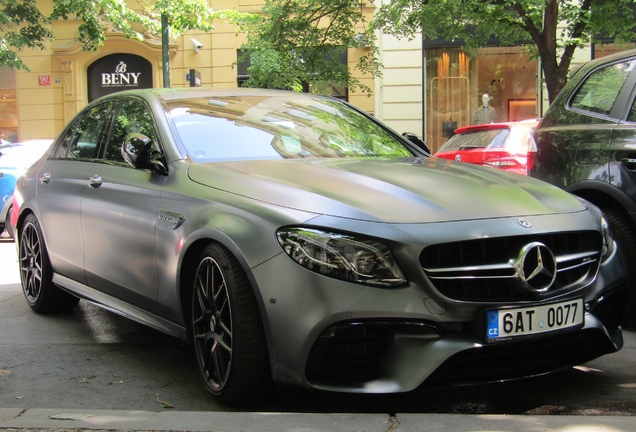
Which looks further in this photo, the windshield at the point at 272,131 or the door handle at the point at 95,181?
the door handle at the point at 95,181

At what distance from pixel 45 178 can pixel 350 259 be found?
3.42m

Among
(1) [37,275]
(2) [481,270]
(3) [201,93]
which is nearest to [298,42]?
(1) [37,275]

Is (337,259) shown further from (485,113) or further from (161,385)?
(485,113)

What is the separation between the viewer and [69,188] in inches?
216

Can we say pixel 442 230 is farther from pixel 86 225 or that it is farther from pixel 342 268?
pixel 86 225

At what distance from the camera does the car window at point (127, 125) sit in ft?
15.9

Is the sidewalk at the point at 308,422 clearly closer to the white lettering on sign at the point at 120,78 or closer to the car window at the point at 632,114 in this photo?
the car window at the point at 632,114

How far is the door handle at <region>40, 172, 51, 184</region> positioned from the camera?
5905 mm

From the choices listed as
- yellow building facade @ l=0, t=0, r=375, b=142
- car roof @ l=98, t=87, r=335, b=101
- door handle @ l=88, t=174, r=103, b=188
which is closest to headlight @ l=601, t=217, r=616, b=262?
car roof @ l=98, t=87, r=335, b=101

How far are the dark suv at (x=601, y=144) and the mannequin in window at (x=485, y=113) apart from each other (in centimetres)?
1359

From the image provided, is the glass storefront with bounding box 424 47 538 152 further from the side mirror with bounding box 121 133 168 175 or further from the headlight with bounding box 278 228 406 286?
the headlight with bounding box 278 228 406 286

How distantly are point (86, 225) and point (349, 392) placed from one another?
8.07 feet

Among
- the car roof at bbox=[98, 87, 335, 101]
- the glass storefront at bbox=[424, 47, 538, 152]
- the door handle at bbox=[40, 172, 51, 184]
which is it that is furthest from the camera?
the glass storefront at bbox=[424, 47, 538, 152]

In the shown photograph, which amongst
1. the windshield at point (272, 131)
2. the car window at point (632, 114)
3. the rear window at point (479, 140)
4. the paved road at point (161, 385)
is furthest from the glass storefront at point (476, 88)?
the paved road at point (161, 385)
